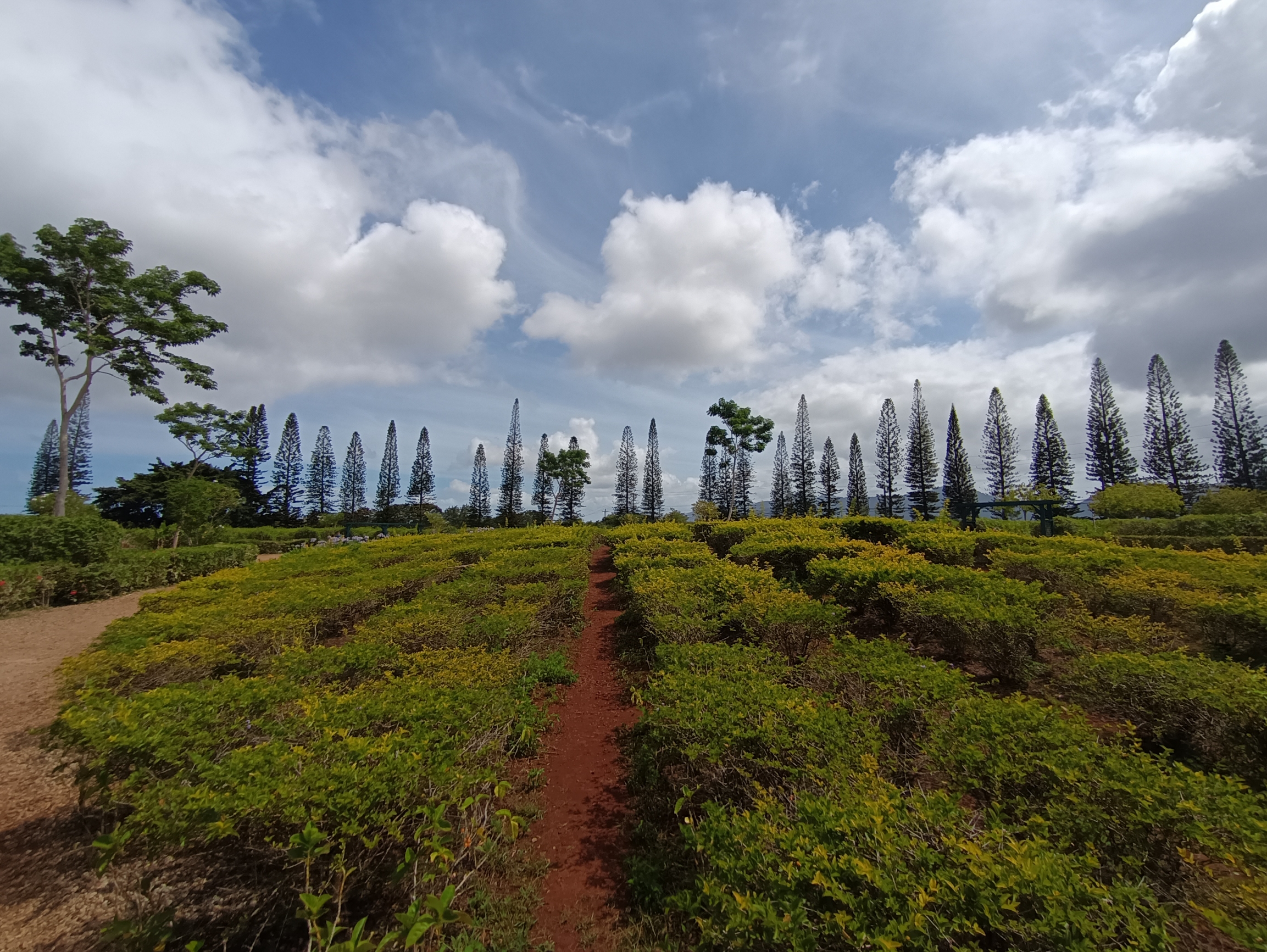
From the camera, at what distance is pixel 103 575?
10242 mm

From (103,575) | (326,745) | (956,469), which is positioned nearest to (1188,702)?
(326,745)

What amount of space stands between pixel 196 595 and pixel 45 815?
11.9 feet

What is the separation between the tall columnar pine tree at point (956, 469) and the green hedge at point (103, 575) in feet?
131

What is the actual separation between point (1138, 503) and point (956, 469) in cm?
1516

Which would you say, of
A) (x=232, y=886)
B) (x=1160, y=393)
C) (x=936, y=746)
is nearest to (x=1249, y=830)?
(x=936, y=746)

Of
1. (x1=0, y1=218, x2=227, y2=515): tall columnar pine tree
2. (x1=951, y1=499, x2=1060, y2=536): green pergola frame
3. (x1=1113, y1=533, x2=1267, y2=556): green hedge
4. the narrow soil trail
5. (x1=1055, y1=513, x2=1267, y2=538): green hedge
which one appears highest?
(x1=0, y1=218, x2=227, y2=515): tall columnar pine tree

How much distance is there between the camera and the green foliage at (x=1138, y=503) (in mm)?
21203

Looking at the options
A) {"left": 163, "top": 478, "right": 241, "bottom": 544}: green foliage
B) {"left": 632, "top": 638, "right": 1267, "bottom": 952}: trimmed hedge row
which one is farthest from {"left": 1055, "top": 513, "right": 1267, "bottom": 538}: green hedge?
{"left": 163, "top": 478, "right": 241, "bottom": 544}: green foliage

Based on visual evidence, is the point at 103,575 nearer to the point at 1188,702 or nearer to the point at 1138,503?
the point at 1188,702

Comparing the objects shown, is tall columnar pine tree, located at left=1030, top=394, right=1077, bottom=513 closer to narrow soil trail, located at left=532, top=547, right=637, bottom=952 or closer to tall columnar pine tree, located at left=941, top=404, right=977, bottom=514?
tall columnar pine tree, located at left=941, top=404, right=977, bottom=514

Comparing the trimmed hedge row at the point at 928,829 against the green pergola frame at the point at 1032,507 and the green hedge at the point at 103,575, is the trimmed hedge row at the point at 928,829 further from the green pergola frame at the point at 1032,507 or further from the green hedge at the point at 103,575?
the green hedge at the point at 103,575

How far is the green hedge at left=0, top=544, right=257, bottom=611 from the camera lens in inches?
349

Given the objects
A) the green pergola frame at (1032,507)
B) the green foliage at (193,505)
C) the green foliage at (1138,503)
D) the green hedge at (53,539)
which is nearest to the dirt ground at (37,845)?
the green hedge at (53,539)

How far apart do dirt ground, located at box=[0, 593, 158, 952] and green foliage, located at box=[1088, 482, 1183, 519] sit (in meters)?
29.1
